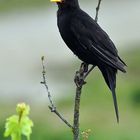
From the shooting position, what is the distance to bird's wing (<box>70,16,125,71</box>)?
17.5 feet

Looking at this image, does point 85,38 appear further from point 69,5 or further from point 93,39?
point 69,5

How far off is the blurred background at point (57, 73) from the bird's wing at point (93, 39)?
399 cm

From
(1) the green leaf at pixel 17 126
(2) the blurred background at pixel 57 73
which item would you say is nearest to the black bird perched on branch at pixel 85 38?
(1) the green leaf at pixel 17 126

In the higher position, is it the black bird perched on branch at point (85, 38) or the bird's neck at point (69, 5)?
the bird's neck at point (69, 5)

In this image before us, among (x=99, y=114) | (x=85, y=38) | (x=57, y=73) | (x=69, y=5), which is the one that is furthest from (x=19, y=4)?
(x=85, y=38)

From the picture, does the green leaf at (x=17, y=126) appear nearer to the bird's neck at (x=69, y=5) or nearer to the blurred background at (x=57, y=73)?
the bird's neck at (x=69, y=5)

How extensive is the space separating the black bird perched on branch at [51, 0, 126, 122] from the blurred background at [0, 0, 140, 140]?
397 centimetres

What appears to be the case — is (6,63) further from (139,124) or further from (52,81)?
(139,124)

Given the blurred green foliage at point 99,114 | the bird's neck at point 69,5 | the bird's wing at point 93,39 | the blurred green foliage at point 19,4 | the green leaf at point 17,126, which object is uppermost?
the blurred green foliage at point 19,4

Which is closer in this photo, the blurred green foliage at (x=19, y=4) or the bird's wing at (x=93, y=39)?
the bird's wing at (x=93, y=39)

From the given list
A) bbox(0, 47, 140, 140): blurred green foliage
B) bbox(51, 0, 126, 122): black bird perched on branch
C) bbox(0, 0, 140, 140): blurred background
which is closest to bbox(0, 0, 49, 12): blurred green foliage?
bbox(0, 0, 140, 140): blurred background

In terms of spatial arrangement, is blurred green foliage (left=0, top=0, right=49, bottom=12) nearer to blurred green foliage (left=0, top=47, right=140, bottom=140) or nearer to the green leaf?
blurred green foliage (left=0, top=47, right=140, bottom=140)

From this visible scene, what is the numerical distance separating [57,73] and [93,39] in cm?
796

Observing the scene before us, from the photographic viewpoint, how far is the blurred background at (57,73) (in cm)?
1051
